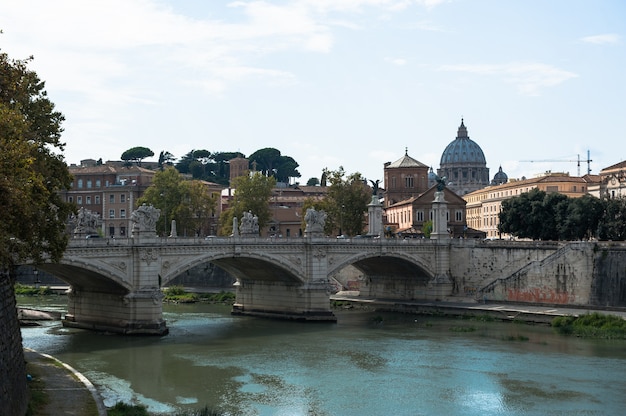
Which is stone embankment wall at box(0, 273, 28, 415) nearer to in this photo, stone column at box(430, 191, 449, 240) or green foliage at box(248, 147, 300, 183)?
stone column at box(430, 191, 449, 240)

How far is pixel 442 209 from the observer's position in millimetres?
51750

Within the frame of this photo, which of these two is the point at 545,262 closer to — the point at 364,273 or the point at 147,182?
the point at 364,273

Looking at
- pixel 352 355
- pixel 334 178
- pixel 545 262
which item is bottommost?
pixel 352 355

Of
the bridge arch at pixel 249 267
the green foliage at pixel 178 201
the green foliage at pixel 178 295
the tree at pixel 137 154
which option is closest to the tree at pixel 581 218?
the bridge arch at pixel 249 267

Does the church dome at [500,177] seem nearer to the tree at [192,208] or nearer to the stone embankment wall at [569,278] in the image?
the tree at [192,208]

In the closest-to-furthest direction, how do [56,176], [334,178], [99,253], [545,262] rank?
[56,176], [99,253], [545,262], [334,178]

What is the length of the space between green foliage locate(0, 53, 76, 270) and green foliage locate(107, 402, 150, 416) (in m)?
3.89

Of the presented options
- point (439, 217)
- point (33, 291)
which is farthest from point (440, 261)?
point (33, 291)

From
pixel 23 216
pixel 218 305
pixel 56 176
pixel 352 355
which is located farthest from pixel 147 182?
pixel 23 216

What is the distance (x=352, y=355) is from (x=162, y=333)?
8.38 metres

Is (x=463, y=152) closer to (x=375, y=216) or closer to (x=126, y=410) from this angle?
(x=375, y=216)

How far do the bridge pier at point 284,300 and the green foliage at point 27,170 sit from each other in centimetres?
2074

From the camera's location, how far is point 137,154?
10744cm

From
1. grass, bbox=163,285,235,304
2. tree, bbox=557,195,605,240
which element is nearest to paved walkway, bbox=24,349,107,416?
grass, bbox=163,285,235,304
